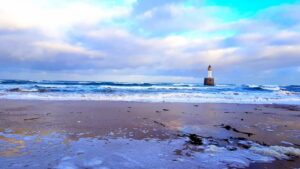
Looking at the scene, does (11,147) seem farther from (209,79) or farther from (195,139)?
(209,79)

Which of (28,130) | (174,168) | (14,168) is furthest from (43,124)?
(174,168)

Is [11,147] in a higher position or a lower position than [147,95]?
lower

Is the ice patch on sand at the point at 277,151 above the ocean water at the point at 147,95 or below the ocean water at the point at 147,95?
below

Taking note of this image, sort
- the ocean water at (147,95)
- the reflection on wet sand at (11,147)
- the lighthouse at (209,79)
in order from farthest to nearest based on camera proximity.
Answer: the lighthouse at (209,79), the ocean water at (147,95), the reflection on wet sand at (11,147)

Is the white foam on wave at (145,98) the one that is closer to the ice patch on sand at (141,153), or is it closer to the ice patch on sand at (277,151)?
the ice patch on sand at (141,153)

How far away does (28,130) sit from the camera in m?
5.36

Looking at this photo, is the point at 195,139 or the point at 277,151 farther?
the point at 195,139

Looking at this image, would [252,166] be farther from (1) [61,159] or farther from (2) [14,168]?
(2) [14,168]

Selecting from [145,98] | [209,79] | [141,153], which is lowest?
[141,153]

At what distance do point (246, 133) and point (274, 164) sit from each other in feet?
7.52

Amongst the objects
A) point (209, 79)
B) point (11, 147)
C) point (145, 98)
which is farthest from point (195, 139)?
point (209, 79)

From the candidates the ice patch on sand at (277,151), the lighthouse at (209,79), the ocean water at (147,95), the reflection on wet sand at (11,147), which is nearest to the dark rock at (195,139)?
the ice patch on sand at (277,151)

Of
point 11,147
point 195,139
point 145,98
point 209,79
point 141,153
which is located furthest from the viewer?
point 209,79

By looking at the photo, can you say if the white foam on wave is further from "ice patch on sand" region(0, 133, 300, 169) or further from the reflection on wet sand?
the reflection on wet sand
